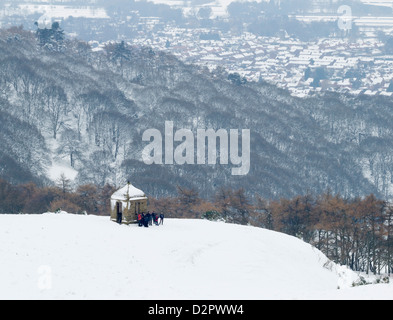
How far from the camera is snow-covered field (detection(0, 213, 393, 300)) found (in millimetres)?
34938

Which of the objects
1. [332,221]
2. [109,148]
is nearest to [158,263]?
[332,221]

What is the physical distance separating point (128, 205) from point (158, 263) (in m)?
7.57

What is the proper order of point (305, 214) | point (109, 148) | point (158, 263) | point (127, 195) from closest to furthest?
1. point (158, 263)
2. point (127, 195)
3. point (305, 214)
4. point (109, 148)

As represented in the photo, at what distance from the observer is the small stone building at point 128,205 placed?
4711cm

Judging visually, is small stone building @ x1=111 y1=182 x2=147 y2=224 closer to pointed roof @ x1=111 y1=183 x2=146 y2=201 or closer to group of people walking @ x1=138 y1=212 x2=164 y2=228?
pointed roof @ x1=111 y1=183 x2=146 y2=201

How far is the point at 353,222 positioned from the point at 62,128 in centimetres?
8781

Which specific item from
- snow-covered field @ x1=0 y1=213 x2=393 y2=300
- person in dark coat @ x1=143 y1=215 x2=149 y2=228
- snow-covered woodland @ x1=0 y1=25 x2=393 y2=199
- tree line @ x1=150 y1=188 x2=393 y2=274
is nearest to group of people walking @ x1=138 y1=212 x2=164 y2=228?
person in dark coat @ x1=143 y1=215 x2=149 y2=228

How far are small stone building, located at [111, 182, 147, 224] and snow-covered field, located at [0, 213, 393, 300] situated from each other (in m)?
0.91

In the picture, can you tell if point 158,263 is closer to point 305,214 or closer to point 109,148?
point 305,214

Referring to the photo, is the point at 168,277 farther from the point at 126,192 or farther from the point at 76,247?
the point at 126,192

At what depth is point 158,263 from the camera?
132 ft

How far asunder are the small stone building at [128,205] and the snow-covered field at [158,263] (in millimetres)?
910

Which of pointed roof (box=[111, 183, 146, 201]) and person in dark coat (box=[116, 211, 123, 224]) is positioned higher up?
pointed roof (box=[111, 183, 146, 201])
